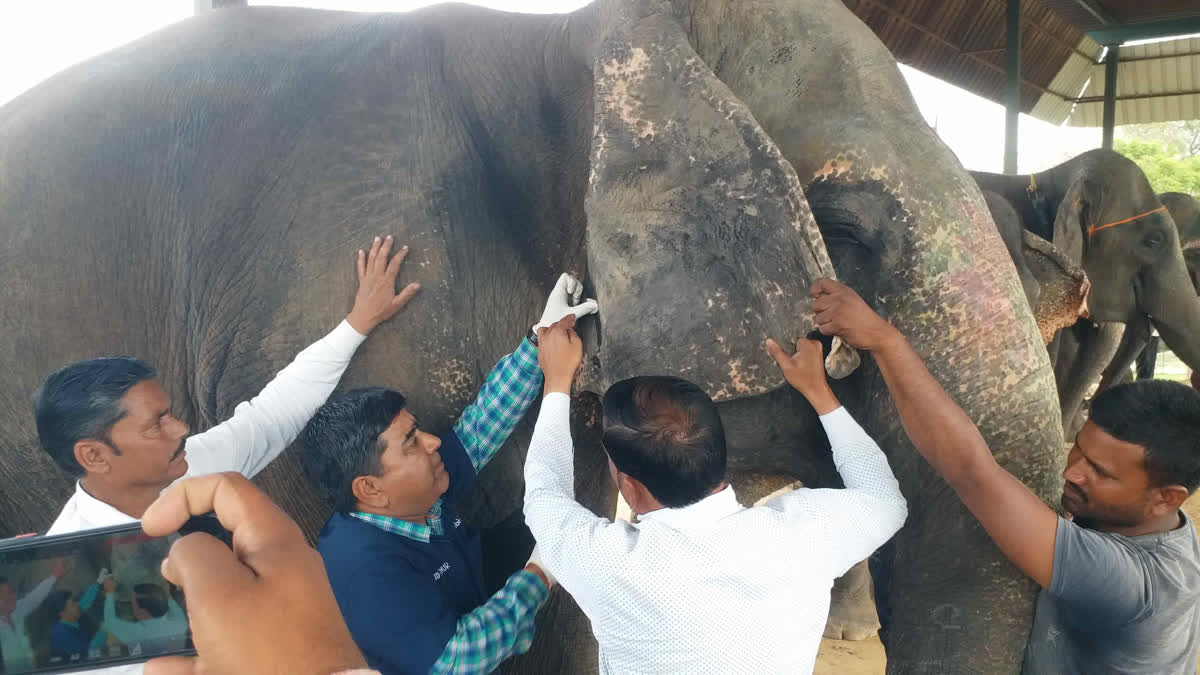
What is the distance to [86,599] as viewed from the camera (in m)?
0.88

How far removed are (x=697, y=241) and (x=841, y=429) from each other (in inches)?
13.4

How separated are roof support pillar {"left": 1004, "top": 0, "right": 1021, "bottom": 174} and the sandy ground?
561cm

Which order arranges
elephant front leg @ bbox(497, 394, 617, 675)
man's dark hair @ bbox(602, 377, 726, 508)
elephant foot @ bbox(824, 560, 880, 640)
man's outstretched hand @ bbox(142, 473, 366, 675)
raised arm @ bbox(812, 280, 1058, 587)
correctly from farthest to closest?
elephant foot @ bbox(824, 560, 880, 640) → elephant front leg @ bbox(497, 394, 617, 675) → raised arm @ bbox(812, 280, 1058, 587) → man's dark hair @ bbox(602, 377, 726, 508) → man's outstretched hand @ bbox(142, 473, 366, 675)

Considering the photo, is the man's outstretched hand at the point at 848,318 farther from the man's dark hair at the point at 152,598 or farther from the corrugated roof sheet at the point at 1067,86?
the corrugated roof sheet at the point at 1067,86

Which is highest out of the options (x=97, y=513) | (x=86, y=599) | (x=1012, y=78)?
(x=86, y=599)

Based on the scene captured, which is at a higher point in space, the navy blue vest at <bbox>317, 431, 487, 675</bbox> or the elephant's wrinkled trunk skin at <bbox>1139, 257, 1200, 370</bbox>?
the navy blue vest at <bbox>317, 431, 487, 675</bbox>

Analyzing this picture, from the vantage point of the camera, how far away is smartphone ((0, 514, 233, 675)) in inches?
33.6

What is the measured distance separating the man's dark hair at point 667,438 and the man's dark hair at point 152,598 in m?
0.54

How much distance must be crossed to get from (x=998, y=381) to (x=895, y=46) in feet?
28.2

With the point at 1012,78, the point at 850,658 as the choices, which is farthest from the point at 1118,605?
the point at 1012,78

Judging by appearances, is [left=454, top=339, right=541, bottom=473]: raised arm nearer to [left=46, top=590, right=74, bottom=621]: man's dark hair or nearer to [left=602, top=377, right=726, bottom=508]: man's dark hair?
[left=602, top=377, right=726, bottom=508]: man's dark hair

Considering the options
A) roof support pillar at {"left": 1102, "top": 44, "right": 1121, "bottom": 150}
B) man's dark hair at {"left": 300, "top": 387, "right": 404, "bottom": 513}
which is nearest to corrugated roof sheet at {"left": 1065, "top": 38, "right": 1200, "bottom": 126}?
roof support pillar at {"left": 1102, "top": 44, "right": 1121, "bottom": 150}

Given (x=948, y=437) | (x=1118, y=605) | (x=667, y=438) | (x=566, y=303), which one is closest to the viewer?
(x=667, y=438)

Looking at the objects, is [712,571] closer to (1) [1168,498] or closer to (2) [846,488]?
(2) [846,488]
